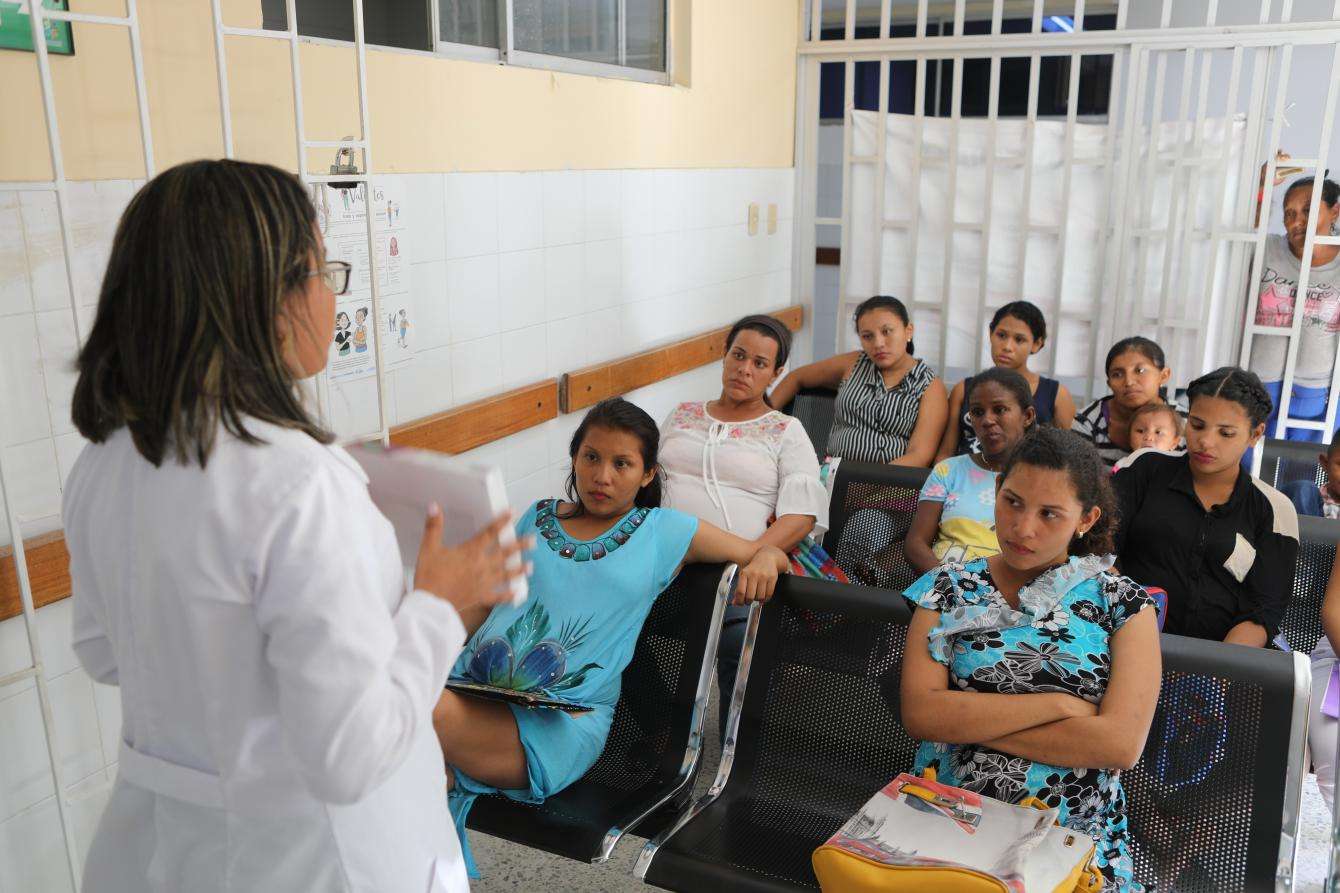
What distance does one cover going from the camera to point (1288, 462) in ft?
10.7

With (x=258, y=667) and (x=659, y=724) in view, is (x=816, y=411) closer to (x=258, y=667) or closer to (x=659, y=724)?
(x=659, y=724)

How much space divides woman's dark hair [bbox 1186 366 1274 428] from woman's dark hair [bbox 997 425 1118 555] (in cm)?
81

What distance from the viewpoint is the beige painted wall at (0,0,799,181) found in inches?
83.0

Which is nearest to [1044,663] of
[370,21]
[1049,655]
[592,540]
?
[1049,655]

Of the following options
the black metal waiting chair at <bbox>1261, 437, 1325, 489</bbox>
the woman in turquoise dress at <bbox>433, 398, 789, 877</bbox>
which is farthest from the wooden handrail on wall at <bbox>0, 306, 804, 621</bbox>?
the black metal waiting chair at <bbox>1261, 437, 1325, 489</bbox>

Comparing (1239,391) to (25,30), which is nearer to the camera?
(25,30)

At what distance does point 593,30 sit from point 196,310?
3355 mm

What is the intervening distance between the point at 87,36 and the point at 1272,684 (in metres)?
2.42

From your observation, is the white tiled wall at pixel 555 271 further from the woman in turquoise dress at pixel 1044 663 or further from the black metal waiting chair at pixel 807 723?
the woman in turquoise dress at pixel 1044 663

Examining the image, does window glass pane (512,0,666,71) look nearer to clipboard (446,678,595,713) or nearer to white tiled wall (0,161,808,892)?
white tiled wall (0,161,808,892)

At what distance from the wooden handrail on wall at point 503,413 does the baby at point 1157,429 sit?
5.89ft

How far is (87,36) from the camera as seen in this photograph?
2.09 metres

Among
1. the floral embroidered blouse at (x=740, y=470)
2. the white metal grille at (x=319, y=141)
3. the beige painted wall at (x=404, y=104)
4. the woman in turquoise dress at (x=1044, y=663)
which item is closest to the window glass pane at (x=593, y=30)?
the beige painted wall at (x=404, y=104)

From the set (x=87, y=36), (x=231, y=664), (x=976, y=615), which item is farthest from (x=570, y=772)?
(x=87, y=36)
